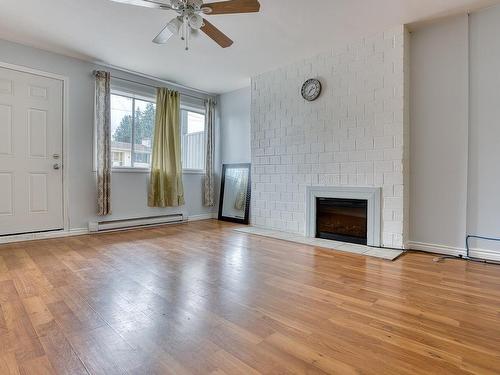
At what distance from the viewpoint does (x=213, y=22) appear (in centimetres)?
296

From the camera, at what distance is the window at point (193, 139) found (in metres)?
5.34

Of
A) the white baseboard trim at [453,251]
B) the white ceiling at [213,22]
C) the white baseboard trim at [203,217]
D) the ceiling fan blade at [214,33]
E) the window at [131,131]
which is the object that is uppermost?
the white ceiling at [213,22]

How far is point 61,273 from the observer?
2.35 meters

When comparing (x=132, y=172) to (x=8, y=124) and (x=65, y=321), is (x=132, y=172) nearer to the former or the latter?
(x=8, y=124)

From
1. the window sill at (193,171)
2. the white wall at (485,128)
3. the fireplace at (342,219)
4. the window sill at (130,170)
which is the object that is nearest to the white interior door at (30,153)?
the window sill at (130,170)

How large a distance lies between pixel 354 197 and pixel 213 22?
2605 mm

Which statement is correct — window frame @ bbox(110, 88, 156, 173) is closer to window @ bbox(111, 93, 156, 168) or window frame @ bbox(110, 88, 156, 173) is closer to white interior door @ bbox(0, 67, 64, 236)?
window @ bbox(111, 93, 156, 168)

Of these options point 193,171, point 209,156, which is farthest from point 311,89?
point 193,171

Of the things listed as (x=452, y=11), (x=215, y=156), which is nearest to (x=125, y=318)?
(x=452, y=11)

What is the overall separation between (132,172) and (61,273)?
2.36 meters

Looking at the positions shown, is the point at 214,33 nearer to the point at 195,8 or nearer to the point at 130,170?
the point at 195,8

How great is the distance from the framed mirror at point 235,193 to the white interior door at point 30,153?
269cm

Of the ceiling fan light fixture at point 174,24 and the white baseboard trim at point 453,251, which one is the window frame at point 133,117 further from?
the white baseboard trim at point 453,251

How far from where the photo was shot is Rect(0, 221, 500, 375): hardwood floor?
3.96ft
